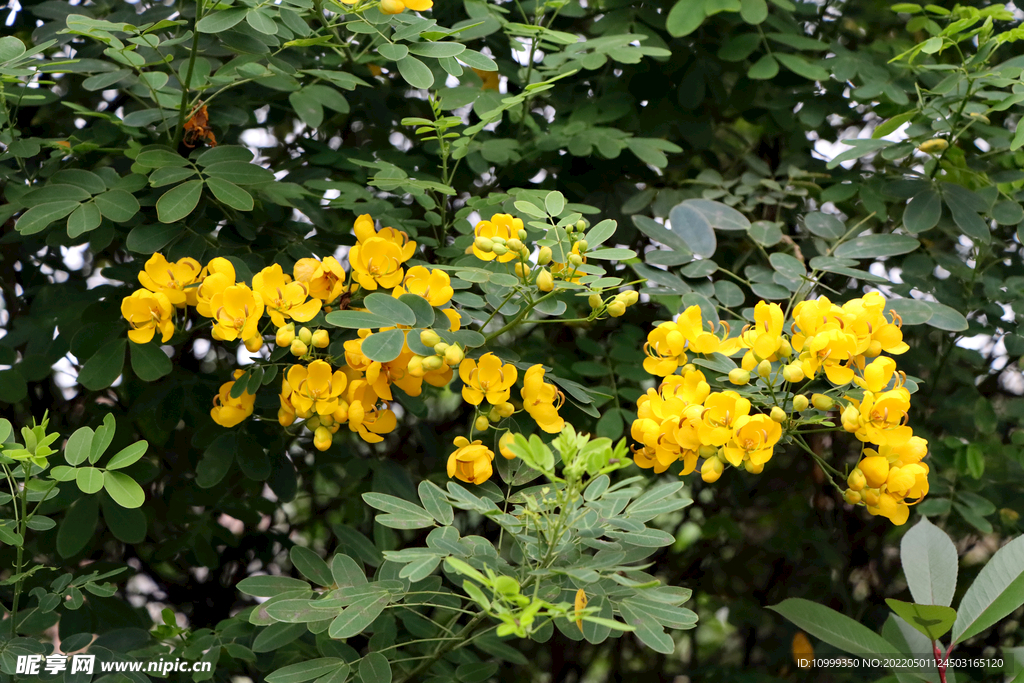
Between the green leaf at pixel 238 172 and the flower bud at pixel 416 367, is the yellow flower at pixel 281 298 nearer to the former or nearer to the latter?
the flower bud at pixel 416 367

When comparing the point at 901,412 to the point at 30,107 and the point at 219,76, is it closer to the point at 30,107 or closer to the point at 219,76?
the point at 219,76

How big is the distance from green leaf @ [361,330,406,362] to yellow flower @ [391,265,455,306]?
0.32 feet

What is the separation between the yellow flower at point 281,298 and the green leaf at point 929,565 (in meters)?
1.16

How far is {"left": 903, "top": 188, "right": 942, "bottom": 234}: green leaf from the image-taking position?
157 centimetres

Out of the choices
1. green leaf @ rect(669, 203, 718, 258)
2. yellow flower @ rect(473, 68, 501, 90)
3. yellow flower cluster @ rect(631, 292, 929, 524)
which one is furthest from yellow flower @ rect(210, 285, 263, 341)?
yellow flower @ rect(473, 68, 501, 90)

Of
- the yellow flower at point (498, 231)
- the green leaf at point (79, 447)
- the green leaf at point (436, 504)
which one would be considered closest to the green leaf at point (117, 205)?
the green leaf at point (79, 447)

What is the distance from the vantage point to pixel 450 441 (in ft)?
6.71

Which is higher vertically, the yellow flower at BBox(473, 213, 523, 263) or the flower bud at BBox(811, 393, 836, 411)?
the yellow flower at BBox(473, 213, 523, 263)

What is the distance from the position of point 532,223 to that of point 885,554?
2.08 m

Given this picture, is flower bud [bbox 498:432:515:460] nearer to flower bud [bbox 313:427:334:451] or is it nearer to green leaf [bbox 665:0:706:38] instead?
flower bud [bbox 313:427:334:451]

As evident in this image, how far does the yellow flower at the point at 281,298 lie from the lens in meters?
1.17

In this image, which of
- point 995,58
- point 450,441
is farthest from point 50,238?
point 995,58

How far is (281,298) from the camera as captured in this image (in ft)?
3.86

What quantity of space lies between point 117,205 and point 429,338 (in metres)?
0.72
